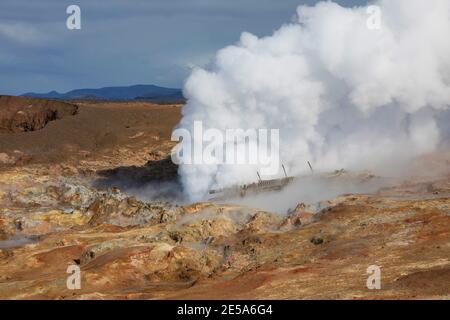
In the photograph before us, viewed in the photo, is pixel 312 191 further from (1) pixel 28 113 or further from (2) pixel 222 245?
(1) pixel 28 113

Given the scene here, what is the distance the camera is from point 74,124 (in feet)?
241

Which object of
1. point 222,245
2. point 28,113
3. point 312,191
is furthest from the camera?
point 28,113

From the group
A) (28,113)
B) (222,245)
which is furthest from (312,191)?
(28,113)

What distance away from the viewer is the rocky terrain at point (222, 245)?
2131cm

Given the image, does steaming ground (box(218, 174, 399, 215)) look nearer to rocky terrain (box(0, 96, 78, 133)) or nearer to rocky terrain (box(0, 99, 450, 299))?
rocky terrain (box(0, 99, 450, 299))

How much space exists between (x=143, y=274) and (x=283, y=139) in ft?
76.9

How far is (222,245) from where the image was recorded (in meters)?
29.1

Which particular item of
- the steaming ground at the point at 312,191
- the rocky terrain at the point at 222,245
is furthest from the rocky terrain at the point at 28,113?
the steaming ground at the point at 312,191

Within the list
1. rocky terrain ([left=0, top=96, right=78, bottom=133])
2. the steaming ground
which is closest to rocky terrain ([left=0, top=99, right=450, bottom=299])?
the steaming ground

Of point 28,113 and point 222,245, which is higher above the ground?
point 28,113

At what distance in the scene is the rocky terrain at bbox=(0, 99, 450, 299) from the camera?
21.3 m
